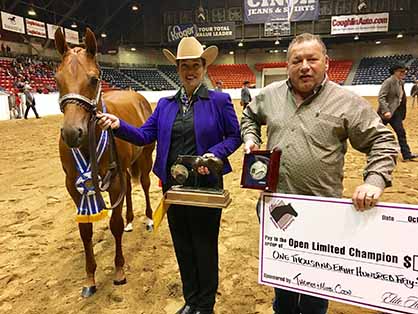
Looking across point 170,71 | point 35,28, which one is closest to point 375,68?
point 170,71

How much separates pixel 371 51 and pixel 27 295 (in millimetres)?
33282

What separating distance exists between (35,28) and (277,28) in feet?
56.1

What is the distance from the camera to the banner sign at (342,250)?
122 cm

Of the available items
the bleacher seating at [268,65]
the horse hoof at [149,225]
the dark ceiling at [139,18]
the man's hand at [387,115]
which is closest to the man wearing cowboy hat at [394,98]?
the man's hand at [387,115]

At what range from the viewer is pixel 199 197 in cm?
163

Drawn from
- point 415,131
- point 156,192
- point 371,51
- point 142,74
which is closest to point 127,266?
point 156,192

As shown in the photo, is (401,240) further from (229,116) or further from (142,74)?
(142,74)

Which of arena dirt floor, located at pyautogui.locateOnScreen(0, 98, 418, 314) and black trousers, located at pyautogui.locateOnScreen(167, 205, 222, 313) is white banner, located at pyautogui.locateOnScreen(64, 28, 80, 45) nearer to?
arena dirt floor, located at pyautogui.locateOnScreen(0, 98, 418, 314)

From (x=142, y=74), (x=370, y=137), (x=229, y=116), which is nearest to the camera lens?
(x=370, y=137)

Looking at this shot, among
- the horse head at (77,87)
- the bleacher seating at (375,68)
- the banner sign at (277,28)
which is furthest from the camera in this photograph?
the banner sign at (277,28)

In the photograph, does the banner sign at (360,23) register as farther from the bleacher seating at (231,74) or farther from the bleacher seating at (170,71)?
the bleacher seating at (170,71)

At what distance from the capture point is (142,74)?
28.9 meters

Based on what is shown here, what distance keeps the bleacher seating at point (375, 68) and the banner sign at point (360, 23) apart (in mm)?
2943

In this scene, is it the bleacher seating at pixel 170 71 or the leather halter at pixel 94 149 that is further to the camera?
the bleacher seating at pixel 170 71
